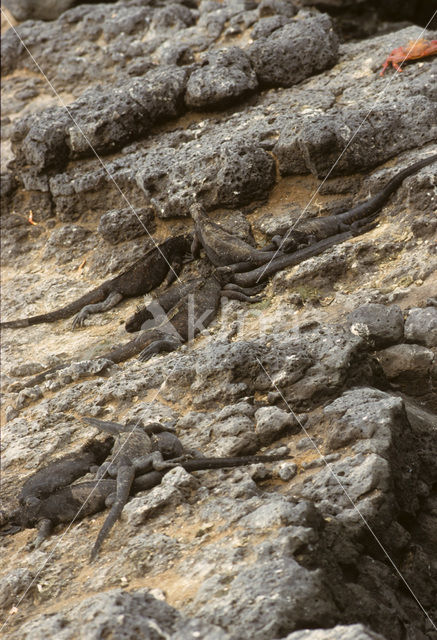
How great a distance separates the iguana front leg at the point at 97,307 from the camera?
811cm

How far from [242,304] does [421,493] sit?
266 centimetres

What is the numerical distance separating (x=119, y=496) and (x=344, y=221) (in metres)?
3.55

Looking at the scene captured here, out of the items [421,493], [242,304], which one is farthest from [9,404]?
[421,493]

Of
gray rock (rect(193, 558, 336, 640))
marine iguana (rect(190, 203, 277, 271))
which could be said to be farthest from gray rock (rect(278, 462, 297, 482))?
marine iguana (rect(190, 203, 277, 271))

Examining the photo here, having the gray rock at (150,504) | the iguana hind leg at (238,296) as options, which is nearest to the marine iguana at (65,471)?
the gray rock at (150,504)

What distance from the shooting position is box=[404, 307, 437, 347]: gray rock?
610 cm

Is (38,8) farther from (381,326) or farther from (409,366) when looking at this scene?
(409,366)

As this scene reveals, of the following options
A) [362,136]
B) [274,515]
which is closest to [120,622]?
[274,515]

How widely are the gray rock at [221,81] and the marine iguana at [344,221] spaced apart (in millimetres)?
2403

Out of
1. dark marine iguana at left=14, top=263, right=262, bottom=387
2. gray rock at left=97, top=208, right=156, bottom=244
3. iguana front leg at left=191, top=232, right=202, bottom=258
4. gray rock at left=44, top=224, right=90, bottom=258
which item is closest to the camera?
dark marine iguana at left=14, top=263, right=262, bottom=387

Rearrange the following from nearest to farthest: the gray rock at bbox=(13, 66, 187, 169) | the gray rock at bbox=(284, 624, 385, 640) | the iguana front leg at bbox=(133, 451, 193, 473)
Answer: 1. the gray rock at bbox=(284, 624, 385, 640)
2. the iguana front leg at bbox=(133, 451, 193, 473)
3. the gray rock at bbox=(13, 66, 187, 169)

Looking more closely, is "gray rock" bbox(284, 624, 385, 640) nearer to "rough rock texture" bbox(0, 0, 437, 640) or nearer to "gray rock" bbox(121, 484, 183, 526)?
"rough rock texture" bbox(0, 0, 437, 640)

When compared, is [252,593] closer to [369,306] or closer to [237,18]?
[369,306]

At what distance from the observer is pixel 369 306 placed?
21.0ft
